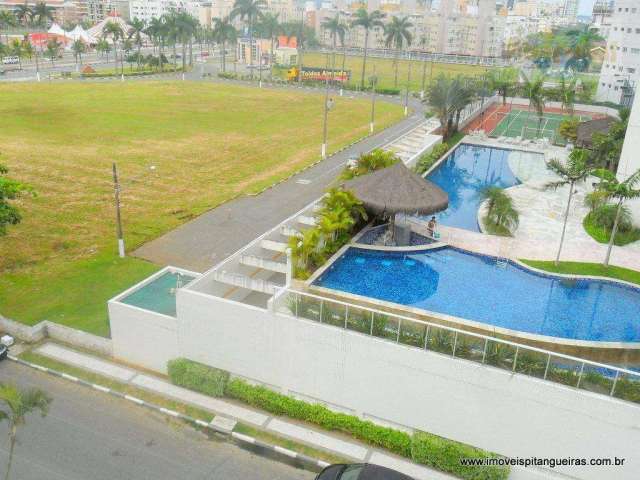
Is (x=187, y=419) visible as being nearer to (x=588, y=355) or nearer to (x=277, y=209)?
(x=588, y=355)

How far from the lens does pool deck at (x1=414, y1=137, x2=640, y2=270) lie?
22.4 meters

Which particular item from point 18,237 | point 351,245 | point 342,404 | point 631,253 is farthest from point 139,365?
point 631,253

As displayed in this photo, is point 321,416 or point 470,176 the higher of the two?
point 470,176

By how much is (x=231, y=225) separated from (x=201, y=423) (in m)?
14.0

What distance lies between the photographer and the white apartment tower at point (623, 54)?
5734 cm

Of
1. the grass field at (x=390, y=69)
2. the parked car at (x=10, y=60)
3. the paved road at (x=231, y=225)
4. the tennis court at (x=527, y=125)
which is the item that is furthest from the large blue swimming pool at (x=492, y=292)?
the parked car at (x=10, y=60)

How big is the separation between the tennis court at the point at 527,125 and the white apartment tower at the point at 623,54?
5893 mm

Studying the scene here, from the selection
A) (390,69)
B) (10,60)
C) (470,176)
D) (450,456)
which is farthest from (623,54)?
(10,60)

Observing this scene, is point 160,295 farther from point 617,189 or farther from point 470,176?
point 470,176

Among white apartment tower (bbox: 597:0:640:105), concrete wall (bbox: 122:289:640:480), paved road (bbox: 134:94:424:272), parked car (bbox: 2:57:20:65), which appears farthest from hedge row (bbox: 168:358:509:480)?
parked car (bbox: 2:57:20:65)

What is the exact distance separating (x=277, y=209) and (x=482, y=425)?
18.9 meters

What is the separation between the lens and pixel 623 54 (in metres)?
→ 59.7

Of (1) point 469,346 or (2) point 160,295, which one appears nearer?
(1) point 469,346

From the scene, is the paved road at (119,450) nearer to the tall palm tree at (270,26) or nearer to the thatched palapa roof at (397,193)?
the thatched palapa roof at (397,193)
